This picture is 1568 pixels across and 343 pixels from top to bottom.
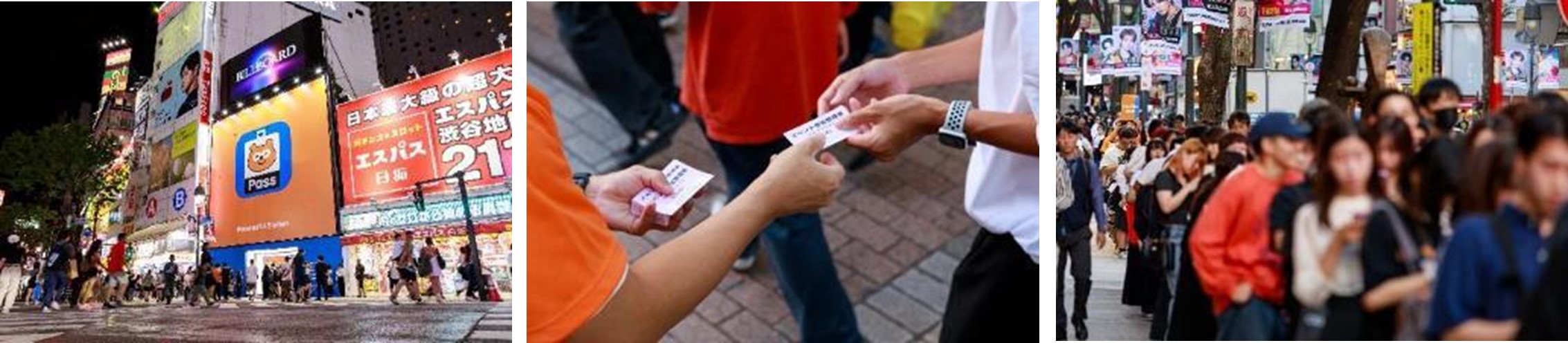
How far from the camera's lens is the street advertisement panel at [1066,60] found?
2209 mm

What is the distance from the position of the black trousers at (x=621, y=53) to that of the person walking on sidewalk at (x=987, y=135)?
0.61 meters

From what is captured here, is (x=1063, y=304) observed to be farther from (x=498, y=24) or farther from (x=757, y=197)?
(x=498, y=24)

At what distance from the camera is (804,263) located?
256 centimetres

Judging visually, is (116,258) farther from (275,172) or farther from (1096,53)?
(1096,53)

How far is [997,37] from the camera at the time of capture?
2316mm

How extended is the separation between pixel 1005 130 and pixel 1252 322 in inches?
21.9

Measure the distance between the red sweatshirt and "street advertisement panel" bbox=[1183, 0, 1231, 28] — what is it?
29 centimetres

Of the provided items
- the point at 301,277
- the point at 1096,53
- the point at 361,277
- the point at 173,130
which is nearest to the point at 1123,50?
the point at 1096,53

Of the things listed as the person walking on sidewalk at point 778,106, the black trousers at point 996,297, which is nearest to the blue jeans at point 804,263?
the person walking on sidewalk at point 778,106

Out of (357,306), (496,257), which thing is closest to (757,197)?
(496,257)

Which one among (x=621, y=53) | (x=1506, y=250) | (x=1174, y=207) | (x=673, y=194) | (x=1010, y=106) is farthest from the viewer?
(x=621, y=53)

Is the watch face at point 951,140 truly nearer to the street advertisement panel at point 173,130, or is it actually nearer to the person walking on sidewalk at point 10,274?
the street advertisement panel at point 173,130

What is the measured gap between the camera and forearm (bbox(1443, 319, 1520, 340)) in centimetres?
188

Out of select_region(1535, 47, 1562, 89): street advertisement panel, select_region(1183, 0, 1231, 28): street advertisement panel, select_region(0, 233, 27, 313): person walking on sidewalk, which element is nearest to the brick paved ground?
select_region(1183, 0, 1231, 28): street advertisement panel
